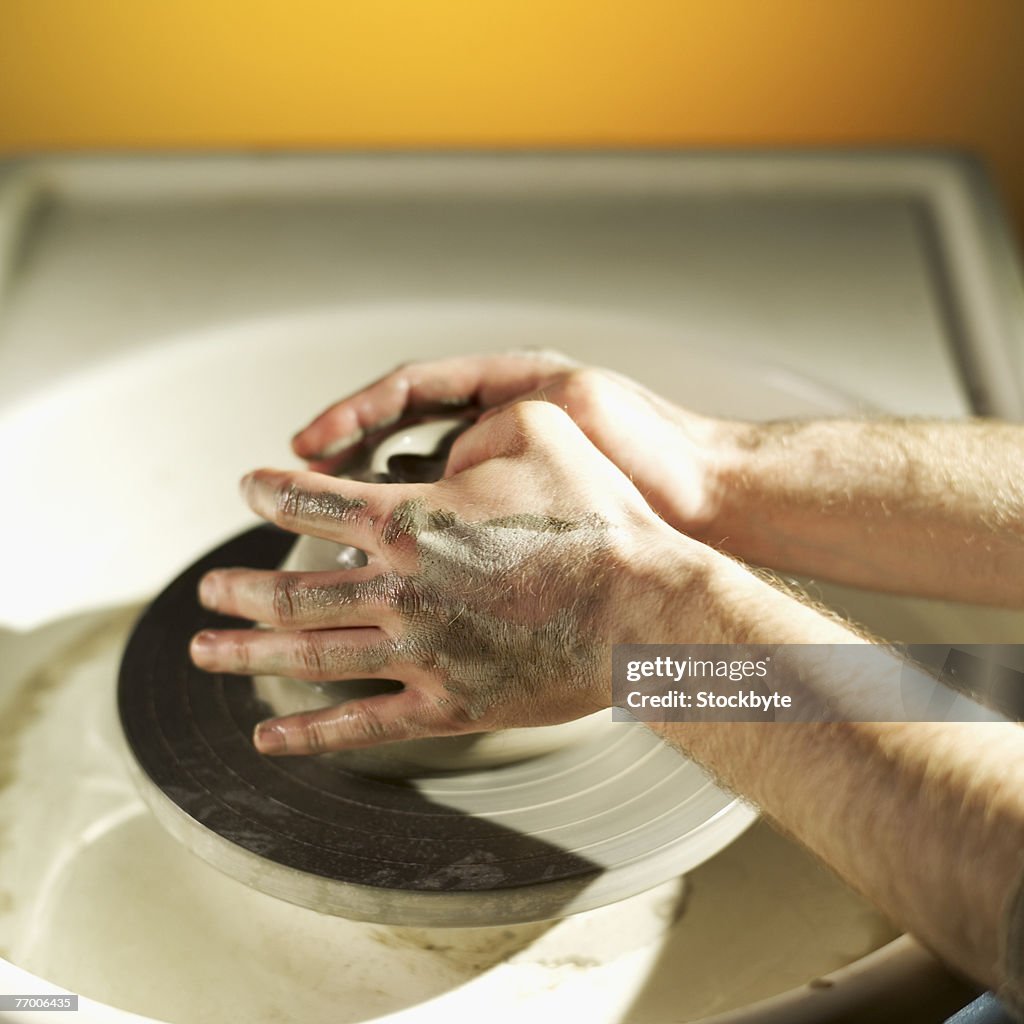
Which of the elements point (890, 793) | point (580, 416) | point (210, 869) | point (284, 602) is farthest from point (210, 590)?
point (890, 793)

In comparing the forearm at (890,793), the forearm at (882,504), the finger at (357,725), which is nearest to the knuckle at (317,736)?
the finger at (357,725)

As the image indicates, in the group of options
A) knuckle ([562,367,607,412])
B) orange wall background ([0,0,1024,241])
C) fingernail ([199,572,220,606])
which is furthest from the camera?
orange wall background ([0,0,1024,241])

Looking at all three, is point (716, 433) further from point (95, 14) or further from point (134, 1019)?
point (95, 14)

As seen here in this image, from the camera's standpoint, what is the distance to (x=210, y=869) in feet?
3.44

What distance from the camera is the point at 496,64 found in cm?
193

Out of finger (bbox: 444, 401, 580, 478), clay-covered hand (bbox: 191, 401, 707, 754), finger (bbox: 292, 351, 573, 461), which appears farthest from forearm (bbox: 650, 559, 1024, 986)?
finger (bbox: 292, 351, 573, 461)

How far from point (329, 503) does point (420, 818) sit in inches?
10.7

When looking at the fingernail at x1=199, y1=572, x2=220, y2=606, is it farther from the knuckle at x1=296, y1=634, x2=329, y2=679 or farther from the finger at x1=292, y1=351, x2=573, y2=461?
the finger at x1=292, y1=351, x2=573, y2=461

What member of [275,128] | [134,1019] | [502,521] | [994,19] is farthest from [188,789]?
[994,19]

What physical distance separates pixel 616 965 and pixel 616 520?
37cm

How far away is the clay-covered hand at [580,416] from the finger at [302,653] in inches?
10.1

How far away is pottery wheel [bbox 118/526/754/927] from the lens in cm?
90

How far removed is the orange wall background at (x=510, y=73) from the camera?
6.16 ft

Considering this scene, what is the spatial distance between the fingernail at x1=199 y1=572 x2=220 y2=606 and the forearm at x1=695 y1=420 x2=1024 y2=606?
49 centimetres
